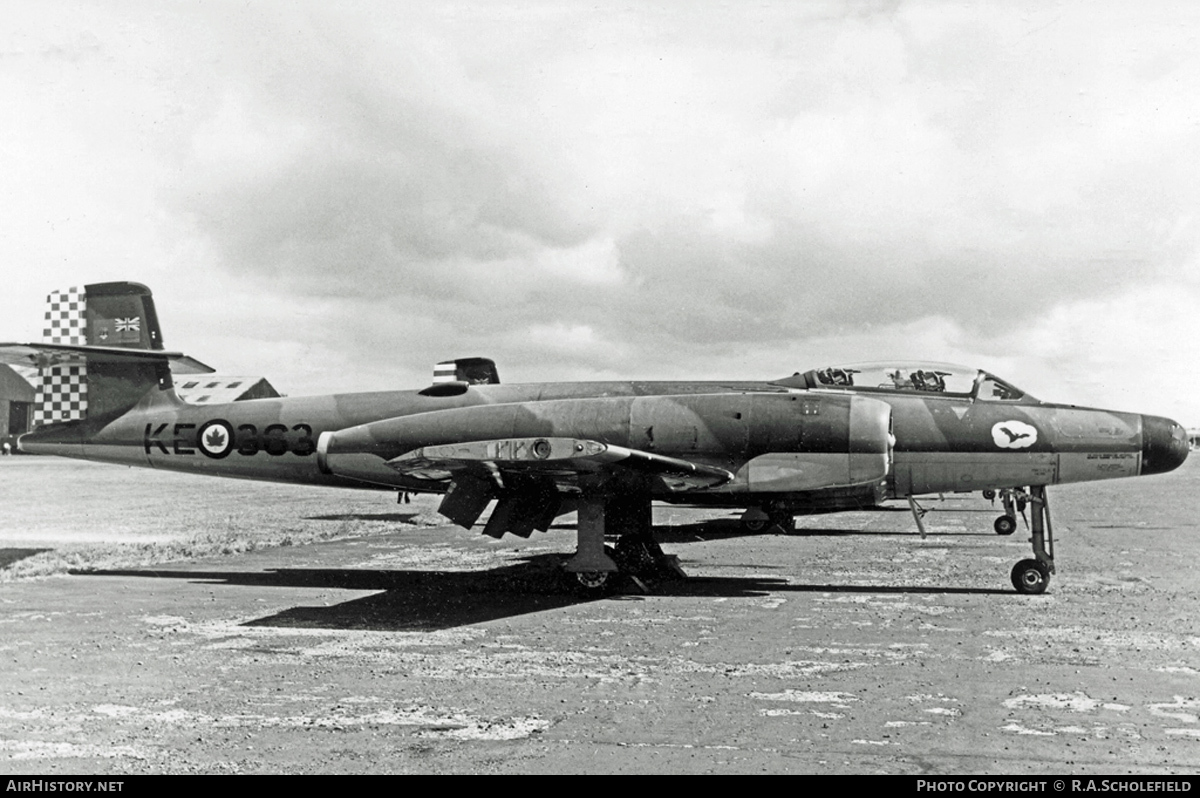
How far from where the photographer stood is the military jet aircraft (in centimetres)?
Answer: 1162

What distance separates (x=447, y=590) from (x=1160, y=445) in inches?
342

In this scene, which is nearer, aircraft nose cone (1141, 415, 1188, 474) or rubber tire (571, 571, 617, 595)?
rubber tire (571, 571, 617, 595)

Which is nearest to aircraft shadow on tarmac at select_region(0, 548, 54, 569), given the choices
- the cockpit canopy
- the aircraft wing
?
the aircraft wing

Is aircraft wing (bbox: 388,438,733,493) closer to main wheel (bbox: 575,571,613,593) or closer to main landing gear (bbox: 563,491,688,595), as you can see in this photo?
main landing gear (bbox: 563,491,688,595)

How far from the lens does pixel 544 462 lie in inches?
414

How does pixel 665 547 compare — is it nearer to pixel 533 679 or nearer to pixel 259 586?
pixel 259 586

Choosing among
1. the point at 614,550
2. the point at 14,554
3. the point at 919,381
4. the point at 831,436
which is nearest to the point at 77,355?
the point at 14,554

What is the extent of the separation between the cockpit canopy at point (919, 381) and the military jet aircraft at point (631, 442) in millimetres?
18

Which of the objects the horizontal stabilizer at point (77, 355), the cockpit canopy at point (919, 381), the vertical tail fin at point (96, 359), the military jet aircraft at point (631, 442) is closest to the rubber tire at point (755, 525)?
the military jet aircraft at point (631, 442)

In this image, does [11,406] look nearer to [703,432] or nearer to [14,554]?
[14,554]

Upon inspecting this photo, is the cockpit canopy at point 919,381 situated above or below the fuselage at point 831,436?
above

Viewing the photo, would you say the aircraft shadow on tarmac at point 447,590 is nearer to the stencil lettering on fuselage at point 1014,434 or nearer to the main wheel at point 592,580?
the main wheel at point 592,580

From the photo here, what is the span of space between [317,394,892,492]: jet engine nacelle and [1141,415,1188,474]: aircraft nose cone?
3042 mm

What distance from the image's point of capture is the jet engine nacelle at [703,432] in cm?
1169
